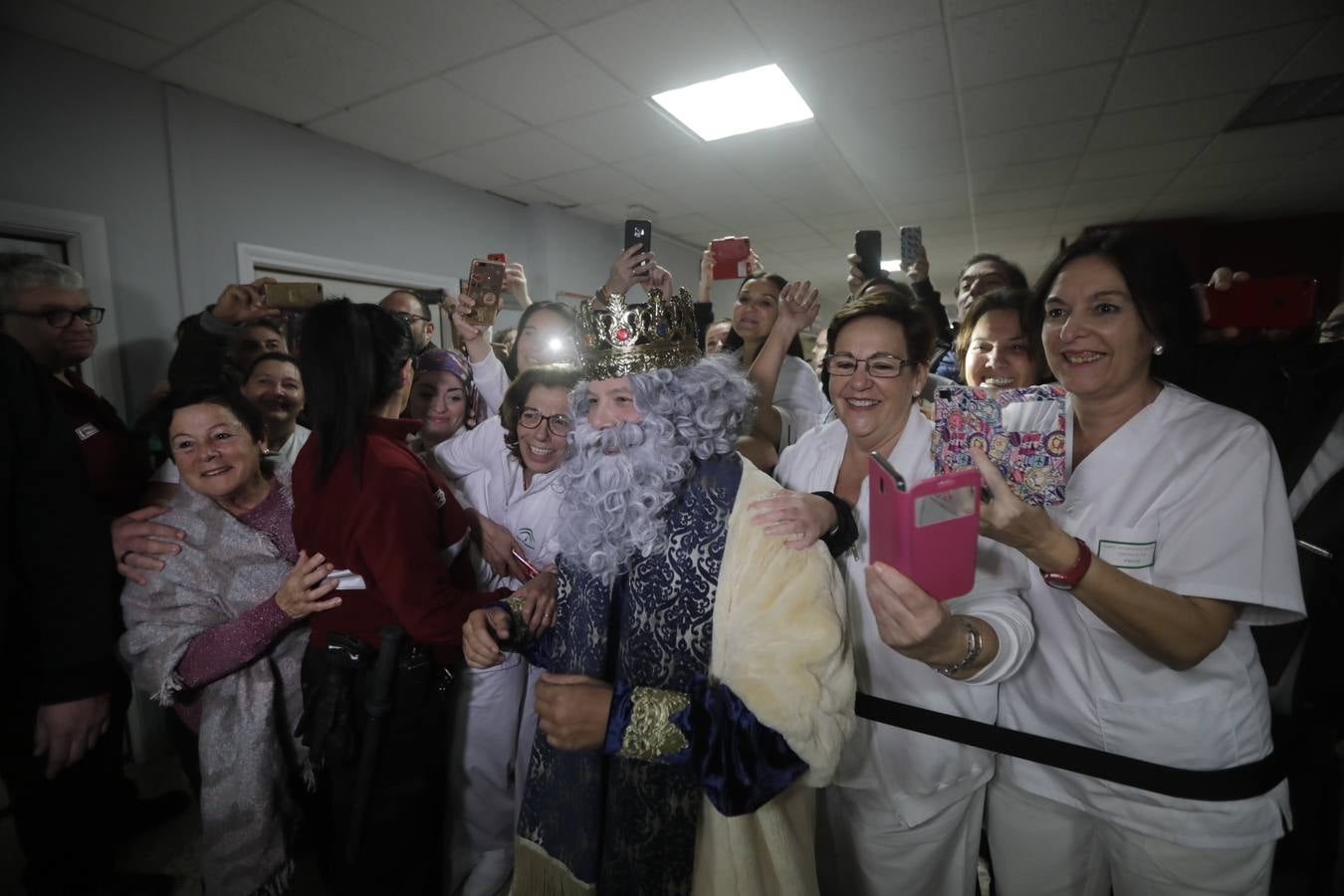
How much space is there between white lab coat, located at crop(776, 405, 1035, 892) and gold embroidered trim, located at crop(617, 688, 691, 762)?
48 centimetres

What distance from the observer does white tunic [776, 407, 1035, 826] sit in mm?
1315

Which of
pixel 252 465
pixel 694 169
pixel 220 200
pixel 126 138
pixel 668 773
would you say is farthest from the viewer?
pixel 694 169

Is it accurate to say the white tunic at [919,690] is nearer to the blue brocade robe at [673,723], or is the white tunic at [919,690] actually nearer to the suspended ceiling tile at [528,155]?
the blue brocade robe at [673,723]

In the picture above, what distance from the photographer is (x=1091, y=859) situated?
1.31 metres

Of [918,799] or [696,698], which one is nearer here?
[696,698]

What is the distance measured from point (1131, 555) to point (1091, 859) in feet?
2.51

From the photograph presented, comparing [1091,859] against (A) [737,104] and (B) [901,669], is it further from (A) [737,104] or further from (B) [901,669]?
(A) [737,104]

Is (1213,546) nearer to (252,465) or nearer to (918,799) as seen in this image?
(918,799)

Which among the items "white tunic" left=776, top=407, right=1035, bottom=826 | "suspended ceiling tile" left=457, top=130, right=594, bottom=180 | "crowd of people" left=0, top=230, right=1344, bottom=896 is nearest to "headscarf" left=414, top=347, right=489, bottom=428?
"crowd of people" left=0, top=230, right=1344, bottom=896

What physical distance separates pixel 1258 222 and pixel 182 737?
1131 cm

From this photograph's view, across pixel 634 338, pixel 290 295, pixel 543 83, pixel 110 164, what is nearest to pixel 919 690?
pixel 634 338

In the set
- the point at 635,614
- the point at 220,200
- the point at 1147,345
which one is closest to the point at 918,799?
the point at 635,614

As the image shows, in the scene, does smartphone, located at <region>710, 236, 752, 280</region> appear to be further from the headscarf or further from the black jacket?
the black jacket

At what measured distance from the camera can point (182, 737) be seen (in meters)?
2.05
